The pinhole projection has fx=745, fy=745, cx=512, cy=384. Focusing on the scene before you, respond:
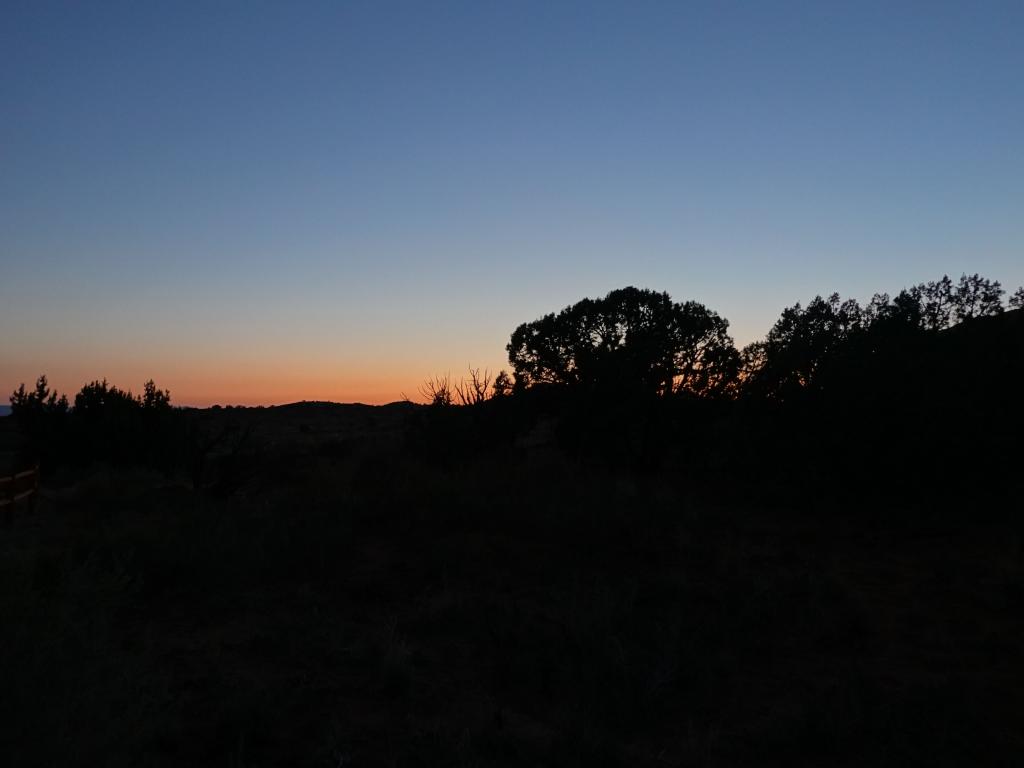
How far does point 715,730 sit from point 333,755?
3.23 m

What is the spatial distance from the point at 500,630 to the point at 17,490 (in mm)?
12285

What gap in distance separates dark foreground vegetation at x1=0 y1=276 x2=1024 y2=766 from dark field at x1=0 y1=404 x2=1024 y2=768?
0.04 m

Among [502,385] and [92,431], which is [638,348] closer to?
[502,385]

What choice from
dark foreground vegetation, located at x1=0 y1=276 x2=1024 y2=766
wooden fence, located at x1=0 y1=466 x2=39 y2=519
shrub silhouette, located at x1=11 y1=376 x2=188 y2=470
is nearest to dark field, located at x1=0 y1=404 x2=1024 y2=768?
dark foreground vegetation, located at x1=0 y1=276 x2=1024 y2=766

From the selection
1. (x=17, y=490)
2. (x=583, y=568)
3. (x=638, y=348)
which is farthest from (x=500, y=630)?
(x=638, y=348)

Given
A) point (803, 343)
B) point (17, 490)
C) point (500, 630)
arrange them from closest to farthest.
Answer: point (500, 630), point (17, 490), point (803, 343)

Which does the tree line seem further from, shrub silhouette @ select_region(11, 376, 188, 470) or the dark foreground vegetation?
shrub silhouette @ select_region(11, 376, 188, 470)

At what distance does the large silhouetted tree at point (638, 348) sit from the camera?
23797mm

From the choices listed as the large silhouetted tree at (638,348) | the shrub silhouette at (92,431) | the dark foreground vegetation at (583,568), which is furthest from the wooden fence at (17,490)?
the large silhouetted tree at (638,348)

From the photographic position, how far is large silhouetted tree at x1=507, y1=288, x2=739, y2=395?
2380cm

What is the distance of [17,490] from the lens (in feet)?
51.0

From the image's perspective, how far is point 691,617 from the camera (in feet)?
30.6

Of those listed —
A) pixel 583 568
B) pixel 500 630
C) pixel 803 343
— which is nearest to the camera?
pixel 500 630

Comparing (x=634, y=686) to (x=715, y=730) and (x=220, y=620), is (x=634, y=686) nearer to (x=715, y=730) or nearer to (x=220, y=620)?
(x=715, y=730)
